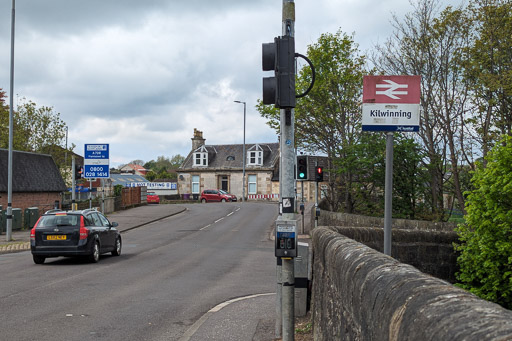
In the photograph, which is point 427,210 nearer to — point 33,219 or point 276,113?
point 276,113

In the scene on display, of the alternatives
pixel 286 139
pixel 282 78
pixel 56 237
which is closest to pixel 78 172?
pixel 56 237

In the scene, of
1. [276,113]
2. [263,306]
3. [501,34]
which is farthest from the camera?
[276,113]

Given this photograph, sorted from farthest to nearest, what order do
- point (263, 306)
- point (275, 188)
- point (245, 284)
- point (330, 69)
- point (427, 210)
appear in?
point (275, 188)
point (330, 69)
point (427, 210)
point (245, 284)
point (263, 306)

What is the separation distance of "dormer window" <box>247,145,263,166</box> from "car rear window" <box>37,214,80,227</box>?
199 ft

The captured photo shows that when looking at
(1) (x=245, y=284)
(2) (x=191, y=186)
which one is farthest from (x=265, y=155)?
(1) (x=245, y=284)

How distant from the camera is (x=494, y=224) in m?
9.68

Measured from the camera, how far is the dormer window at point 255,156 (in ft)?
255

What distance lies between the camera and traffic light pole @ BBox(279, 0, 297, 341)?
6613mm

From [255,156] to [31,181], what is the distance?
3989 centimetres

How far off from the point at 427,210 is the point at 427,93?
15.6 ft

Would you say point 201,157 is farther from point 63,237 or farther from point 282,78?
point 282,78

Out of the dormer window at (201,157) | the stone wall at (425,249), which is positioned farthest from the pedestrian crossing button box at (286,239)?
the dormer window at (201,157)

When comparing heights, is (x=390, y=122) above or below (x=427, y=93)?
below

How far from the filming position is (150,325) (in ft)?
28.6
